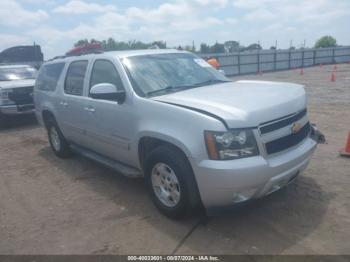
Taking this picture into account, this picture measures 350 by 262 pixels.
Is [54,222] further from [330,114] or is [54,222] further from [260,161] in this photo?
[330,114]

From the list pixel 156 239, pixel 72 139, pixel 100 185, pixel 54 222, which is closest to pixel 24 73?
pixel 72 139

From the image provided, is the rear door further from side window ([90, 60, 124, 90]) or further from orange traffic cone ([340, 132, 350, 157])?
orange traffic cone ([340, 132, 350, 157])

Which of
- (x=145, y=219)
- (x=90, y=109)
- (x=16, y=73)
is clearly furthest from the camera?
(x=16, y=73)

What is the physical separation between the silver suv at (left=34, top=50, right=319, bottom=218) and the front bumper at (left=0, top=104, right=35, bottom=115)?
5.26 meters

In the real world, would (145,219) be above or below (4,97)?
below

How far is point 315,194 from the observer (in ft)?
14.4

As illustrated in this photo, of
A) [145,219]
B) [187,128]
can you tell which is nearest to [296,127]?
[187,128]

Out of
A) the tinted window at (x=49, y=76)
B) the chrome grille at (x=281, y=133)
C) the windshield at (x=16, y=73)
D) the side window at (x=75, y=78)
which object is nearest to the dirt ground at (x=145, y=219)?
the chrome grille at (x=281, y=133)

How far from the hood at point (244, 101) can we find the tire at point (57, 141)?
3.10 metres

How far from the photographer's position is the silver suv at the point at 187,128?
3348 mm

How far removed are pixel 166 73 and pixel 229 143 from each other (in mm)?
1694

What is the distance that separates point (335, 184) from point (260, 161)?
1864mm

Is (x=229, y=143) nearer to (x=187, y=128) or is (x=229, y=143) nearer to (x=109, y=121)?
(x=187, y=128)

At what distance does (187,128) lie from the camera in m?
3.51
